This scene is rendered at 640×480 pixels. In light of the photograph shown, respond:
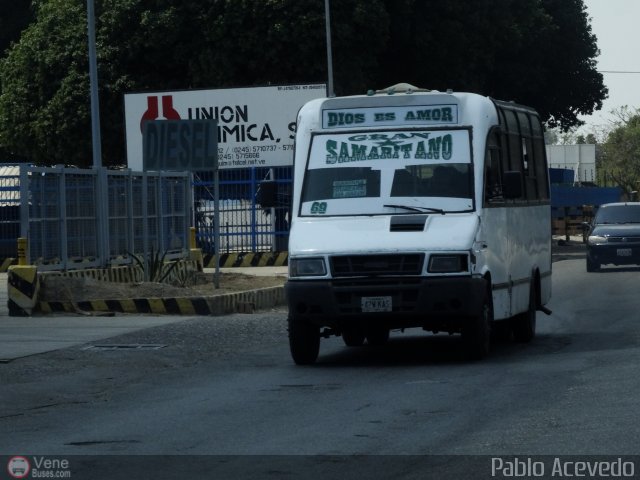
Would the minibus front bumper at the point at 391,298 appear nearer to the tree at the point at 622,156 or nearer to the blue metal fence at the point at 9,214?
the blue metal fence at the point at 9,214

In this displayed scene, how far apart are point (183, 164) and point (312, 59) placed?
21418mm

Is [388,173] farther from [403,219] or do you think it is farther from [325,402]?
[325,402]

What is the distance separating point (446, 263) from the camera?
1480 centimetres

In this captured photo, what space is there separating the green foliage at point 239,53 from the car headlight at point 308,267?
32.7 metres

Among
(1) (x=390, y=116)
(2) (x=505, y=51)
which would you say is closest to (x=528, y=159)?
(1) (x=390, y=116)

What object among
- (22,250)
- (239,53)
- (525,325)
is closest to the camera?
(525,325)

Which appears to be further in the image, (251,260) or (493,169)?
(251,260)

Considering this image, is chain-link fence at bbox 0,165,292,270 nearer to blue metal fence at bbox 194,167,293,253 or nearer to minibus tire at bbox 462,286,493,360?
minibus tire at bbox 462,286,493,360

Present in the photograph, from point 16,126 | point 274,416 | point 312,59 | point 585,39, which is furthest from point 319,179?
point 585,39

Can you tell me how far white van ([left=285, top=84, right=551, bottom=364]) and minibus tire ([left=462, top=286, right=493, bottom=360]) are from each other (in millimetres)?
13

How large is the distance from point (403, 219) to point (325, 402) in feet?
11.0

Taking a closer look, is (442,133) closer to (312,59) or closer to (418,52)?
(312,59)

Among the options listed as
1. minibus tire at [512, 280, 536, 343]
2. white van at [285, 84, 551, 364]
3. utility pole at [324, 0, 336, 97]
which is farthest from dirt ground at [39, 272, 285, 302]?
utility pole at [324, 0, 336, 97]

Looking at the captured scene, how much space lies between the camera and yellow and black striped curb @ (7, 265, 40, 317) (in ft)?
73.4
